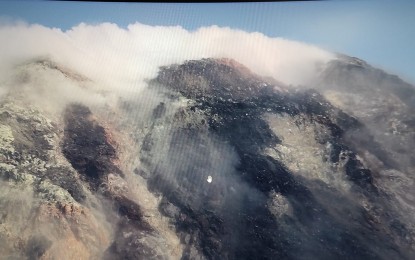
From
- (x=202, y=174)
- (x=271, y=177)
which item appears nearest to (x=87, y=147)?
(x=202, y=174)

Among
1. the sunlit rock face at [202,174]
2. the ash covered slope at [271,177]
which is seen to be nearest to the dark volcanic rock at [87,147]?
the sunlit rock face at [202,174]

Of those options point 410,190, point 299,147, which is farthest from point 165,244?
point 410,190

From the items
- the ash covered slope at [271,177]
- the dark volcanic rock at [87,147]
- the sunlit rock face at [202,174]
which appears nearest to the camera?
the sunlit rock face at [202,174]

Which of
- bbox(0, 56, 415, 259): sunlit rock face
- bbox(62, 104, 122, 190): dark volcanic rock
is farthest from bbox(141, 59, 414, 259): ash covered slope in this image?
bbox(62, 104, 122, 190): dark volcanic rock

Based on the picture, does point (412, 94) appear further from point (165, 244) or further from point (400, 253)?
point (165, 244)

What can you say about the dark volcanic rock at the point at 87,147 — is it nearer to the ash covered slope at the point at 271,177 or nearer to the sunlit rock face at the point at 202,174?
the sunlit rock face at the point at 202,174

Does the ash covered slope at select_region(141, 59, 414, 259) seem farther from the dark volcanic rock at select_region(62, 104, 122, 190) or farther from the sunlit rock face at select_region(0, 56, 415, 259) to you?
the dark volcanic rock at select_region(62, 104, 122, 190)

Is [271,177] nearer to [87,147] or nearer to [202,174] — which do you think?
[202,174]

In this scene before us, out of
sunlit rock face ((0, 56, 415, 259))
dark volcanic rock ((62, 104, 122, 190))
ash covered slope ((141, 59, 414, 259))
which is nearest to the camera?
sunlit rock face ((0, 56, 415, 259))
